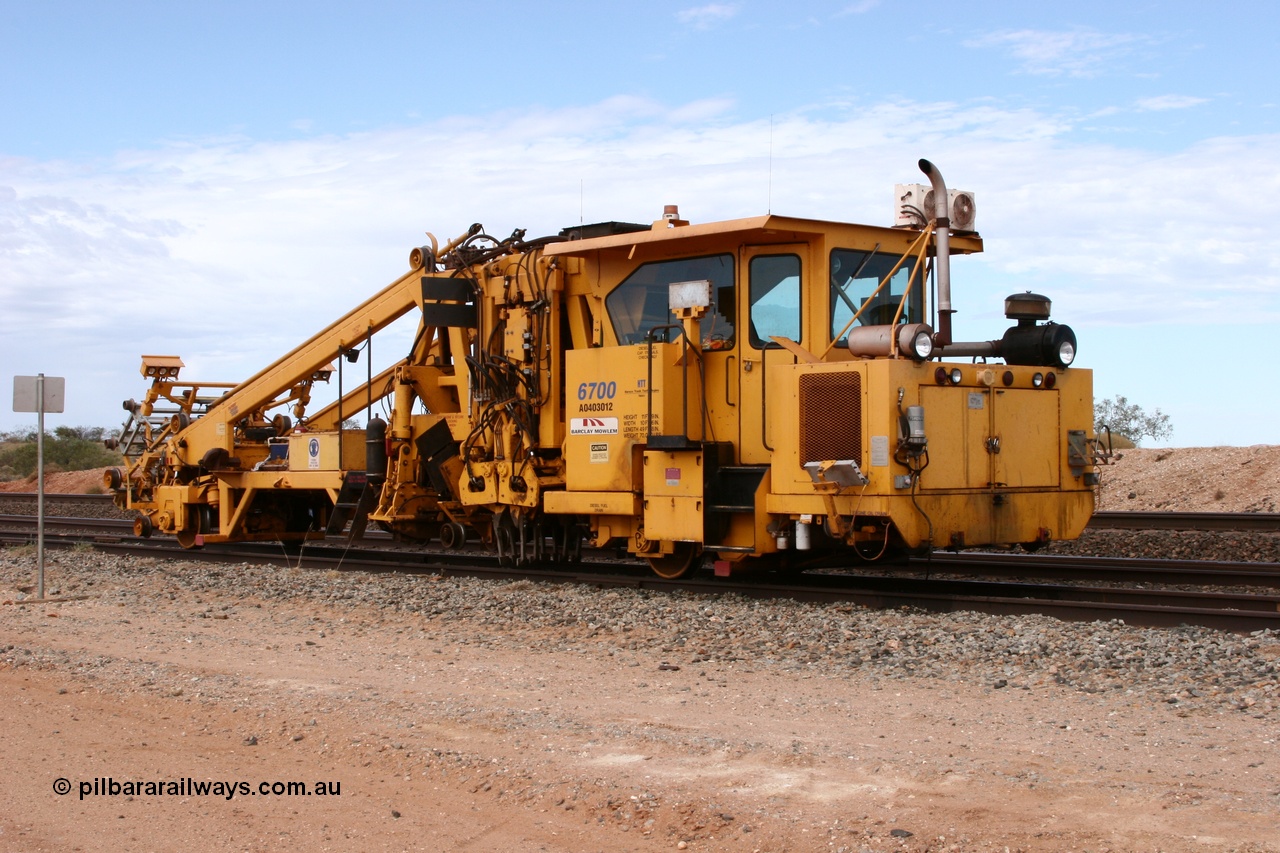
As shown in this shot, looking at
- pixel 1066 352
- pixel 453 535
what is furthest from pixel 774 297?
pixel 453 535

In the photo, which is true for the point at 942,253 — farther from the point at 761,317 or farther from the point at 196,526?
the point at 196,526

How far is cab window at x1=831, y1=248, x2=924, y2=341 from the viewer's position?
9.82 m

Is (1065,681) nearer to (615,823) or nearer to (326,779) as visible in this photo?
(615,823)

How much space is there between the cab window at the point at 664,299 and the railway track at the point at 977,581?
2107 mm

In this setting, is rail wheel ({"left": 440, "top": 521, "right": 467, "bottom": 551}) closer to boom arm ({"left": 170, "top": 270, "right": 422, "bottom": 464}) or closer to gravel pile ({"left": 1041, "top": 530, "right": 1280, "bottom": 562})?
boom arm ({"left": 170, "top": 270, "right": 422, "bottom": 464})

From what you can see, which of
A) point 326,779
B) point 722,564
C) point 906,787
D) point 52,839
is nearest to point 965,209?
point 722,564

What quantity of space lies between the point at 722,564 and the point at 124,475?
955cm

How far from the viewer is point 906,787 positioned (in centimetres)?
498

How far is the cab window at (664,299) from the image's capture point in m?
10.1

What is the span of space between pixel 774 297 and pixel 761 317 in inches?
7.3

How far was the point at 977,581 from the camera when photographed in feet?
37.7

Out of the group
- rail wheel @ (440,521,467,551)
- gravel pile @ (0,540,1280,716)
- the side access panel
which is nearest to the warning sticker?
the side access panel

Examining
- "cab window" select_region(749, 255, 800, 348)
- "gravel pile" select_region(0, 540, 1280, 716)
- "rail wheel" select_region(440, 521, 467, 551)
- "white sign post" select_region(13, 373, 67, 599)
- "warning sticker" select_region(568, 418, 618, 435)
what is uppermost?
"cab window" select_region(749, 255, 800, 348)

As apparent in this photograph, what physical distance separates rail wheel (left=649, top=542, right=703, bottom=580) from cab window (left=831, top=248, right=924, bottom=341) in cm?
221
